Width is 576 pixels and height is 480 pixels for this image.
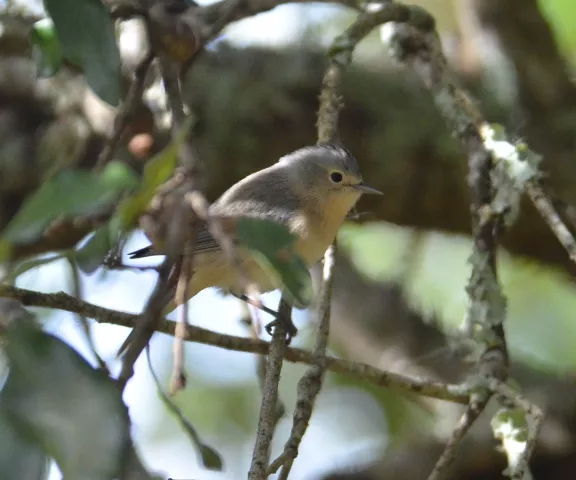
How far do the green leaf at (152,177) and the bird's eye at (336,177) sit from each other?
1905mm

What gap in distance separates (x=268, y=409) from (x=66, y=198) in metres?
0.60

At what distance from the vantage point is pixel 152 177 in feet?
3.06

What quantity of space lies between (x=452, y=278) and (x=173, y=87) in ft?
10.1

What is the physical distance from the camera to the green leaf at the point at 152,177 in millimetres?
914

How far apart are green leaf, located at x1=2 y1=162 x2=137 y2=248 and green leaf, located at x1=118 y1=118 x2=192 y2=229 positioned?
19 mm

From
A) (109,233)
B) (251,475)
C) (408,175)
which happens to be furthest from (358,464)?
(109,233)

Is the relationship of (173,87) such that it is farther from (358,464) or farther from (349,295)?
(349,295)

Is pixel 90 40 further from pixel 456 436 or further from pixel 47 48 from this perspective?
pixel 456 436

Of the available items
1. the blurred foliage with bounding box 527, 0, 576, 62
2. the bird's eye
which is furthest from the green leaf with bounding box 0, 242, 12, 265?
the blurred foliage with bounding box 527, 0, 576, 62

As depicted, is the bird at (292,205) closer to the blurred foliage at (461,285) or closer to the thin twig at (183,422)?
the thin twig at (183,422)

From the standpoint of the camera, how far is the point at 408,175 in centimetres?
326

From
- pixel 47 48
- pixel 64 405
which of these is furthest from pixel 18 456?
pixel 47 48

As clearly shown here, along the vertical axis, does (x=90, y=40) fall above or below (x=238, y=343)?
above

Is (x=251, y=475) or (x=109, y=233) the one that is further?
(x=251, y=475)
